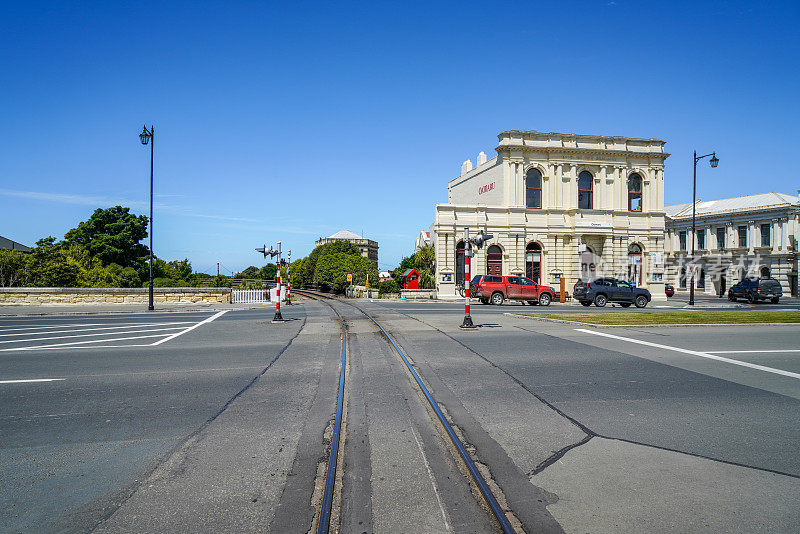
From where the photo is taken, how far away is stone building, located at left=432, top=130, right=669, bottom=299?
4103 cm

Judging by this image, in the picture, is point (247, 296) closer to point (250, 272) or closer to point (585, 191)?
point (585, 191)

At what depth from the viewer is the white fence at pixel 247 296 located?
33.2 m

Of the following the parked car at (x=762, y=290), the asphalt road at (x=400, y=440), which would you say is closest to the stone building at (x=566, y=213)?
the parked car at (x=762, y=290)

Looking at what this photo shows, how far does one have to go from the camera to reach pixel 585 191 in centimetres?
4338

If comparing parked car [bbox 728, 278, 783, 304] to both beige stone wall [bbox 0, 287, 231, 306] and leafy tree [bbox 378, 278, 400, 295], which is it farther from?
beige stone wall [bbox 0, 287, 231, 306]

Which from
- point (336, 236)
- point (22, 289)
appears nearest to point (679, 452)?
point (22, 289)

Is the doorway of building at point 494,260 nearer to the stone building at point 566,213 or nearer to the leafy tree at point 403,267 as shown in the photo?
the stone building at point 566,213

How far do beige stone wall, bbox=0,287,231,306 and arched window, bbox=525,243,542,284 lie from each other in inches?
996

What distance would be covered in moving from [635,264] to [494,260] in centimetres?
1346

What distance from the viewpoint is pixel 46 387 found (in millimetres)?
7840

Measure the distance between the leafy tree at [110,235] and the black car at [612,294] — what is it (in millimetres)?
47562

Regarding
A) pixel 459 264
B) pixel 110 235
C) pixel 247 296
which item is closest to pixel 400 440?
pixel 247 296

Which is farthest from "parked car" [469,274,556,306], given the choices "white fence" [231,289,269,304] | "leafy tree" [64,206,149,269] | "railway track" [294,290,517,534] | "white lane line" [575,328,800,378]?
"leafy tree" [64,206,149,269]

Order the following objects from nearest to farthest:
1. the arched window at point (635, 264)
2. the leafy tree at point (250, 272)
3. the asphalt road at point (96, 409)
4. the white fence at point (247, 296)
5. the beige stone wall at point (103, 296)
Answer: the asphalt road at point (96, 409) < the beige stone wall at point (103, 296) < the white fence at point (247, 296) < the arched window at point (635, 264) < the leafy tree at point (250, 272)
